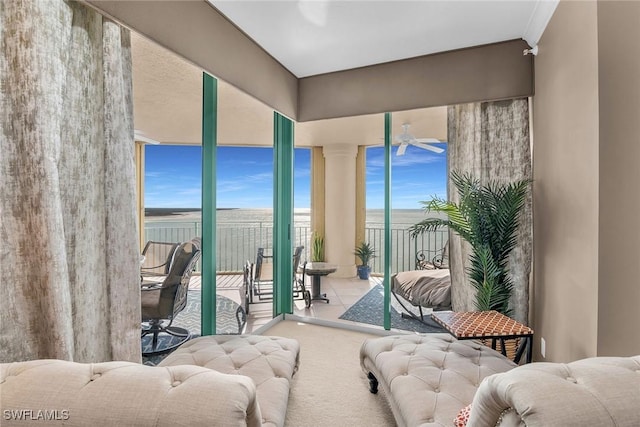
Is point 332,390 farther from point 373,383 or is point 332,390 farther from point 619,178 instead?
point 619,178

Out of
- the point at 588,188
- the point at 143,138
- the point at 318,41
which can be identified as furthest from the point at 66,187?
the point at 588,188

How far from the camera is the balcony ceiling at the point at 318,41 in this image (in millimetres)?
2152

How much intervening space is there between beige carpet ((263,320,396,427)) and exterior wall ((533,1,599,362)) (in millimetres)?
1230

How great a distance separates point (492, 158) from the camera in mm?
2715

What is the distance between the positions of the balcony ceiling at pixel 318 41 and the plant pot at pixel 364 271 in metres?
1.69

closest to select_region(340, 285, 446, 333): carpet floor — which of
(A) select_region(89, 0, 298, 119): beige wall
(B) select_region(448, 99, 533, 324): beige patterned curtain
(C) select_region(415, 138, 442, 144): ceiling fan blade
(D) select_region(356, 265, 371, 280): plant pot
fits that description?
(D) select_region(356, 265, 371, 280): plant pot

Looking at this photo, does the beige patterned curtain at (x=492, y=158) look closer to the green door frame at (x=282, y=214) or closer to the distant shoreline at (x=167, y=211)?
the green door frame at (x=282, y=214)

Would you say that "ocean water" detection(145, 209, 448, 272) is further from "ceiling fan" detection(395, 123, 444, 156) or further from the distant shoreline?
"ceiling fan" detection(395, 123, 444, 156)

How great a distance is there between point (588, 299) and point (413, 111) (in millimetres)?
2088

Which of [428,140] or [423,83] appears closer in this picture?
[423,83]

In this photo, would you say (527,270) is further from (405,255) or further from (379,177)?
(379,177)

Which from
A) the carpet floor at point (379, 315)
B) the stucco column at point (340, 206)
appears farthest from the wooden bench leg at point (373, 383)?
the stucco column at point (340, 206)

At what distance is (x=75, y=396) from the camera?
0.74 metres

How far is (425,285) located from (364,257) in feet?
2.63
